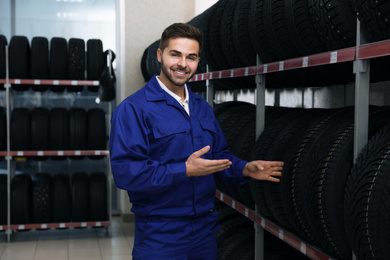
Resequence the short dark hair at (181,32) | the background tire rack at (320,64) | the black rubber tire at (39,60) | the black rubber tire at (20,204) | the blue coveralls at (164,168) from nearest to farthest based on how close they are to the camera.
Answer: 1. the background tire rack at (320,64)
2. the blue coveralls at (164,168)
3. the short dark hair at (181,32)
4. the black rubber tire at (20,204)
5. the black rubber tire at (39,60)

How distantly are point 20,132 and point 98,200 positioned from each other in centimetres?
122

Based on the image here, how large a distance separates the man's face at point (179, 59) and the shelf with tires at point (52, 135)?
3520 millimetres

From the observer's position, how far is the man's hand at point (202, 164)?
222 centimetres

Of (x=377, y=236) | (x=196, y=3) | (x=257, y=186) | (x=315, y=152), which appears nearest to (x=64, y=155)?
(x=196, y=3)

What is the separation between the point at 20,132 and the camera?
5.79m

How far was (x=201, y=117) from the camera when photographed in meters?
2.60

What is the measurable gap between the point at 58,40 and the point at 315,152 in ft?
14.7

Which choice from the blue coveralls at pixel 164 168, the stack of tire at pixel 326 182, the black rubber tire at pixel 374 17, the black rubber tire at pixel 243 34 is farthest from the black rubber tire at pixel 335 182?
the black rubber tire at pixel 243 34

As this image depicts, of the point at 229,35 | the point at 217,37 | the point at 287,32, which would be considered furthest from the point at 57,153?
the point at 287,32

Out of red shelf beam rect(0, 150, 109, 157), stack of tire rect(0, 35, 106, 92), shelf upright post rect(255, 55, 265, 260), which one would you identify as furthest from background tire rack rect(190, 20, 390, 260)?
stack of tire rect(0, 35, 106, 92)

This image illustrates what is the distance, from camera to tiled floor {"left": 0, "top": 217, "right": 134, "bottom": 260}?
523 cm

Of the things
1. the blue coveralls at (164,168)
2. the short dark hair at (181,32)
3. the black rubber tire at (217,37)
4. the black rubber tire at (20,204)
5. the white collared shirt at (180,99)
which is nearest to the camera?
the blue coveralls at (164,168)

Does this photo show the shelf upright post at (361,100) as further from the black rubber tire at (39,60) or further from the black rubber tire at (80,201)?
the black rubber tire at (39,60)

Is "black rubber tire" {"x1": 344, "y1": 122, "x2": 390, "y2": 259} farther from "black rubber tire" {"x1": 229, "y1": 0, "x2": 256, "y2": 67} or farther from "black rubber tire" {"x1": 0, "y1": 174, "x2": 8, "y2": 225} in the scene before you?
"black rubber tire" {"x1": 0, "y1": 174, "x2": 8, "y2": 225}
